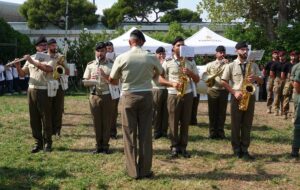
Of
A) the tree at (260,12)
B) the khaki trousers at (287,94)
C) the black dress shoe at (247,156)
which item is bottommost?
the black dress shoe at (247,156)

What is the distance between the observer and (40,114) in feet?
27.9

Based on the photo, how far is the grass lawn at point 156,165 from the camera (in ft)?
21.7

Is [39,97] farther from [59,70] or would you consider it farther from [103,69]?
[103,69]

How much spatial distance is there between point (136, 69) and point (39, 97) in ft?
8.06

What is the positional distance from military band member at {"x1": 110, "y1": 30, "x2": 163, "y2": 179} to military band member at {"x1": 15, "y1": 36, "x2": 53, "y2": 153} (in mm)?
2032

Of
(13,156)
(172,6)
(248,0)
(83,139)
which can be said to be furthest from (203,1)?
(172,6)

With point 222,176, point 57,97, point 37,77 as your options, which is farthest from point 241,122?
point 57,97

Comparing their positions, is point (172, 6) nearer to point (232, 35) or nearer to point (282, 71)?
point (232, 35)

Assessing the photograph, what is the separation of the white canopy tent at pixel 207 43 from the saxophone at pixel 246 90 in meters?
10.1

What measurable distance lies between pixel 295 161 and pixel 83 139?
4.27 meters

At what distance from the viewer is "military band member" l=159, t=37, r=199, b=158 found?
793 centimetres

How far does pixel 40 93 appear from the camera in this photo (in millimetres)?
8336

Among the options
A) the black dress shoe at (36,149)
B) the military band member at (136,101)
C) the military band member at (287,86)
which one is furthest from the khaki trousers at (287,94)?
the military band member at (136,101)

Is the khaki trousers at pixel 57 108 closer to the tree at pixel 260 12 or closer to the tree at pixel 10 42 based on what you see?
the tree at pixel 10 42
